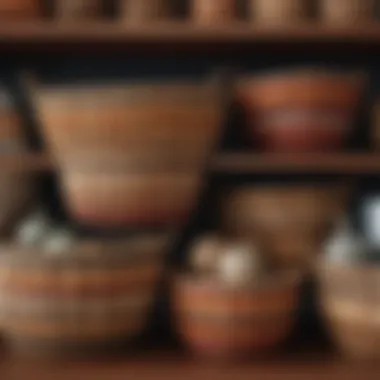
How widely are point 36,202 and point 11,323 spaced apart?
0.28 meters

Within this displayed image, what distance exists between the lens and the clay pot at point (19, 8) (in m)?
1.18

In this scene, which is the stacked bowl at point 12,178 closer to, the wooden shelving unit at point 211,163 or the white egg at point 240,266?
the wooden shelving unit at point 211,163

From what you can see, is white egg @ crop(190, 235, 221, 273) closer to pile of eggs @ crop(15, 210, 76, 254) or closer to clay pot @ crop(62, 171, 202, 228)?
clay pot @ crop(62, 171, 202, 228)

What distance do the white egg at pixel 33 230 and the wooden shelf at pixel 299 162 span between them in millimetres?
308

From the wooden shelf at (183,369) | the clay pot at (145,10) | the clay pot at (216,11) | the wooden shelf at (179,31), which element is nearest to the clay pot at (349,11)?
the wooden shelf at (179,31)

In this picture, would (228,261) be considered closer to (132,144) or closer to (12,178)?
(132,144)

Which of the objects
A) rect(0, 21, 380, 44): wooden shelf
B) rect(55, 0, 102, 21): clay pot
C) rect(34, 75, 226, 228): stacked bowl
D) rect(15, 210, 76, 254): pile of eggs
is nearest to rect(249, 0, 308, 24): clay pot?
rect(0, 21, 380, 44): wooden shelf

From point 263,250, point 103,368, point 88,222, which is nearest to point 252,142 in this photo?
point 263,250

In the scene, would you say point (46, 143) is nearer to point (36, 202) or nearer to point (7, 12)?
point (36, 202)

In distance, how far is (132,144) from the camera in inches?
44.9

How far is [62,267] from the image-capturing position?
3.62ft

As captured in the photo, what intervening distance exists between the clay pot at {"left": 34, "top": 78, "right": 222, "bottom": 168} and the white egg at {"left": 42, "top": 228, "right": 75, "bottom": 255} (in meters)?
0.12

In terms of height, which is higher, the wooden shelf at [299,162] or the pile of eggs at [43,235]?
the wooden shelf at [299,162]

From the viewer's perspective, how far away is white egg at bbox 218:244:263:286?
1.15 m
